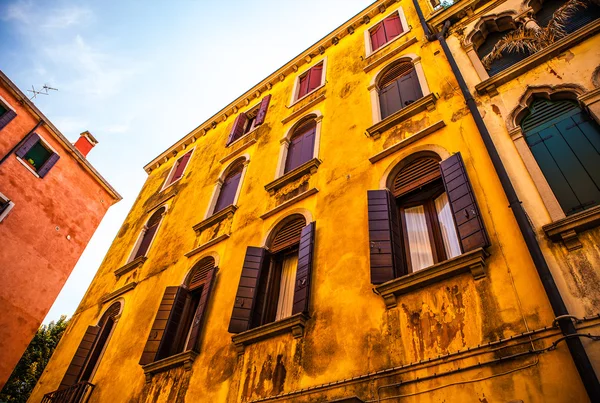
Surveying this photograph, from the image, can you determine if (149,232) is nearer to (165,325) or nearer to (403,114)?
(165,325)

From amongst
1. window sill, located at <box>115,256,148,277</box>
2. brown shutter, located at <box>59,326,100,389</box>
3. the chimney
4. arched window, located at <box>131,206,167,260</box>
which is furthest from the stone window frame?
the chimney

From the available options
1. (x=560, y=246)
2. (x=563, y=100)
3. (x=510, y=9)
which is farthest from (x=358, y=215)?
(x=510, y=9)

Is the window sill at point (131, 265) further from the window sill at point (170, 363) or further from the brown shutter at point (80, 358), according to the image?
the window sill at point (170, 363)

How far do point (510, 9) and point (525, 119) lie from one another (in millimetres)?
3153

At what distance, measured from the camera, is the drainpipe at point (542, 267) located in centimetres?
305

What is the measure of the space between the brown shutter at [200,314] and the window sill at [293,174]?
6.75 ft

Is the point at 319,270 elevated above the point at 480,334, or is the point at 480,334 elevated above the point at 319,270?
the point at 319,270

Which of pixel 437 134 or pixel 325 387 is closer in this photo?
pixel 325 387

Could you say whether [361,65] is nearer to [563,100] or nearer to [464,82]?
[464,82]

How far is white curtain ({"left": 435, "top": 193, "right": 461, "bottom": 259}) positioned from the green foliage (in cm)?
1704

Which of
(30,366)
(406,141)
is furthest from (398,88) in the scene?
(30,366)

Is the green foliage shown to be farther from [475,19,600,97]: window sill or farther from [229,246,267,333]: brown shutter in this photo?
[475,19,600,97]: window sill

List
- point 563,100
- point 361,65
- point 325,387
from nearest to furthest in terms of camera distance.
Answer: point 325,387 < point 563,100 < point 361,65

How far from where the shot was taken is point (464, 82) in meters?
6.58
